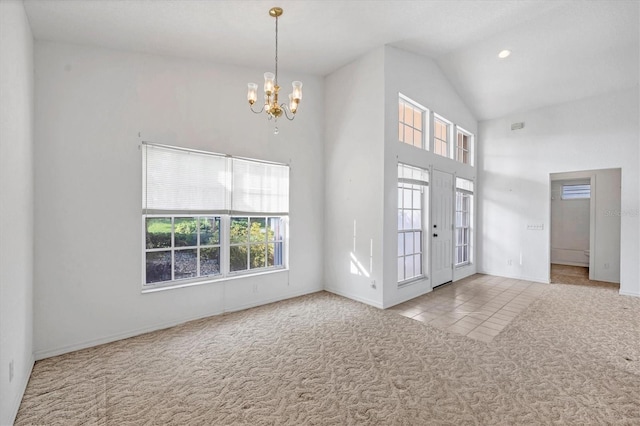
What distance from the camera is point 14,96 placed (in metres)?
2.22

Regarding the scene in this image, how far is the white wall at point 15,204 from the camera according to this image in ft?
6.36

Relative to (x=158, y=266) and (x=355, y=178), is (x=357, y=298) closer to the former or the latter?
(x=355, y=178)

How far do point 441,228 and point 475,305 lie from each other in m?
1.55

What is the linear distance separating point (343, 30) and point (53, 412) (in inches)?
186

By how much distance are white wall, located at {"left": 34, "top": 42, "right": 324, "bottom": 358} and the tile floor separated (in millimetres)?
2706

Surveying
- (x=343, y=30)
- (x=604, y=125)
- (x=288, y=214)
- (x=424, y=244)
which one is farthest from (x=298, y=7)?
(x=604, y=125)

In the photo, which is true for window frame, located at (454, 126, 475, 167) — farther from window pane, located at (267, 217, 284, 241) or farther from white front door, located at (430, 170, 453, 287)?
window pane, located at (267, 217, 284, 241)

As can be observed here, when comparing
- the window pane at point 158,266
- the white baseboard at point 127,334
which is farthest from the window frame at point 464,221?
the window pane at point 158,266

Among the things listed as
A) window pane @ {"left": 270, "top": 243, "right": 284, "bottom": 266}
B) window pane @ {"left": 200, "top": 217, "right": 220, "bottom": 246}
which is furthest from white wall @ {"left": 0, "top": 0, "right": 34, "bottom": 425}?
window pane @ {"left": 270, "top": 243, "right": 284, "bottom": 266}

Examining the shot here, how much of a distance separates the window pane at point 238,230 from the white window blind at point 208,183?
15cm

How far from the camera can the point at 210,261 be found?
4.09m

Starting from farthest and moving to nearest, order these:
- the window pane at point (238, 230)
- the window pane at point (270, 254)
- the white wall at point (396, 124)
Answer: the window pane at point (270, 254), the white wall at point (396, 124), the window pane at point (238, 230)

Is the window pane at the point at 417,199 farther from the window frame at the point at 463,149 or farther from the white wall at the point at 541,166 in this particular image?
the white wall at the point at 541,166

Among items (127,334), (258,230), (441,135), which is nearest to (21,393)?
(127,334)
